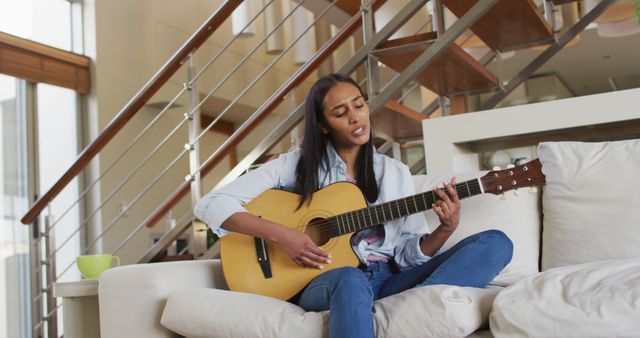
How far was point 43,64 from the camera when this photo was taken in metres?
4.68

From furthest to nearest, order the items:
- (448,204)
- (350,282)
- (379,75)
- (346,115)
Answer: (379,75) < (346,115) < (448,204) < (350,282)

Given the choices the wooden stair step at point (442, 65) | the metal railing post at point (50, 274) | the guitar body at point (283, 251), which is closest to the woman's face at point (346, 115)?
the guitar body at point (283, 251)

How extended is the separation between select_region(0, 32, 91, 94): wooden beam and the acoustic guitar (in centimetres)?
304

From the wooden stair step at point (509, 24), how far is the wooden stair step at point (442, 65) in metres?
0.15

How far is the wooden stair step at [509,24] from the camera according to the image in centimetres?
294

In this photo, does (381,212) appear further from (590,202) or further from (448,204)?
(590,202)

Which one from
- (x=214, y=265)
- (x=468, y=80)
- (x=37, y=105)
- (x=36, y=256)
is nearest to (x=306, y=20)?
(x=37, y=105)

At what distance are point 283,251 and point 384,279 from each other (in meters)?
0.27

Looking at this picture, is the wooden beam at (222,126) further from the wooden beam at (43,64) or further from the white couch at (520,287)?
the white couch at (520,287)

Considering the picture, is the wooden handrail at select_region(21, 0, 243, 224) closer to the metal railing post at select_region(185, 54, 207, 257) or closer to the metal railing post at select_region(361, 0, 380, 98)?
the metal railing post at select_region(185, 54, 207, 257)

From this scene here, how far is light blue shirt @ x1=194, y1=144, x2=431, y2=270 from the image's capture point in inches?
75.7

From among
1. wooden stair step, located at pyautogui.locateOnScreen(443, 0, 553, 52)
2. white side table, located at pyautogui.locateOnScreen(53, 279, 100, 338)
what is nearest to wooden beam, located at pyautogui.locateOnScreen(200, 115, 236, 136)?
wooden stair step, located at pyautogui.locateOnScreen(443, 0, 553, 52)

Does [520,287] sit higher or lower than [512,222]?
lower

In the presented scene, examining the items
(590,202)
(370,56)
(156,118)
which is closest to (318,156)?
(590,202)
